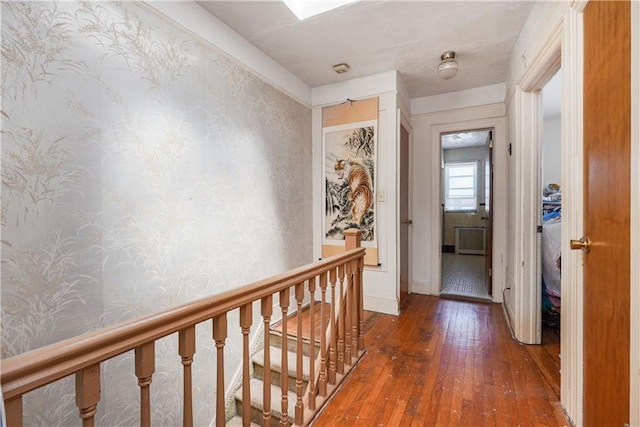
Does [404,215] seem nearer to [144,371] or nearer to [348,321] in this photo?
[348,321]

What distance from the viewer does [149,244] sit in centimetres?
168

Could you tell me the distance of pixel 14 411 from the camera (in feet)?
1.84

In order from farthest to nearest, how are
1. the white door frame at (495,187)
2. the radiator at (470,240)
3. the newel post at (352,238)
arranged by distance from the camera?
the radiator at (470,240) < the white door frame at (495,187) < the newel post at (352,238)

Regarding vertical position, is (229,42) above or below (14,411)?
above

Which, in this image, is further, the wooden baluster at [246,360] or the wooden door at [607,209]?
the wooden baluster at [246,360]

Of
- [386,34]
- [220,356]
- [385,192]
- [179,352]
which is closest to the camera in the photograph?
[179,352]

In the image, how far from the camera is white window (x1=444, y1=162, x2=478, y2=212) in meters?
6.52

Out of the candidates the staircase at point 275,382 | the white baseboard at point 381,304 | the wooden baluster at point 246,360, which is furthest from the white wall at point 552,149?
the wooden baluster at point 246,360

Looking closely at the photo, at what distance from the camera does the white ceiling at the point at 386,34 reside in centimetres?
201

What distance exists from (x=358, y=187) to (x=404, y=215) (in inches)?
29.4

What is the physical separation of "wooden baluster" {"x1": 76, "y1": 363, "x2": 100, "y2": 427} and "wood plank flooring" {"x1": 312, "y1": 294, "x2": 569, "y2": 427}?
1168mm

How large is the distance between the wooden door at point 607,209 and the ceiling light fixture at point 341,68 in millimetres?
1903

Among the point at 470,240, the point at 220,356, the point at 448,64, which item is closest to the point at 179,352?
the point at 220,356

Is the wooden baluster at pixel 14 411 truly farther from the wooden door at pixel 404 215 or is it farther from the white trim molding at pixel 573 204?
A: the wooden door at pixel 404 215
